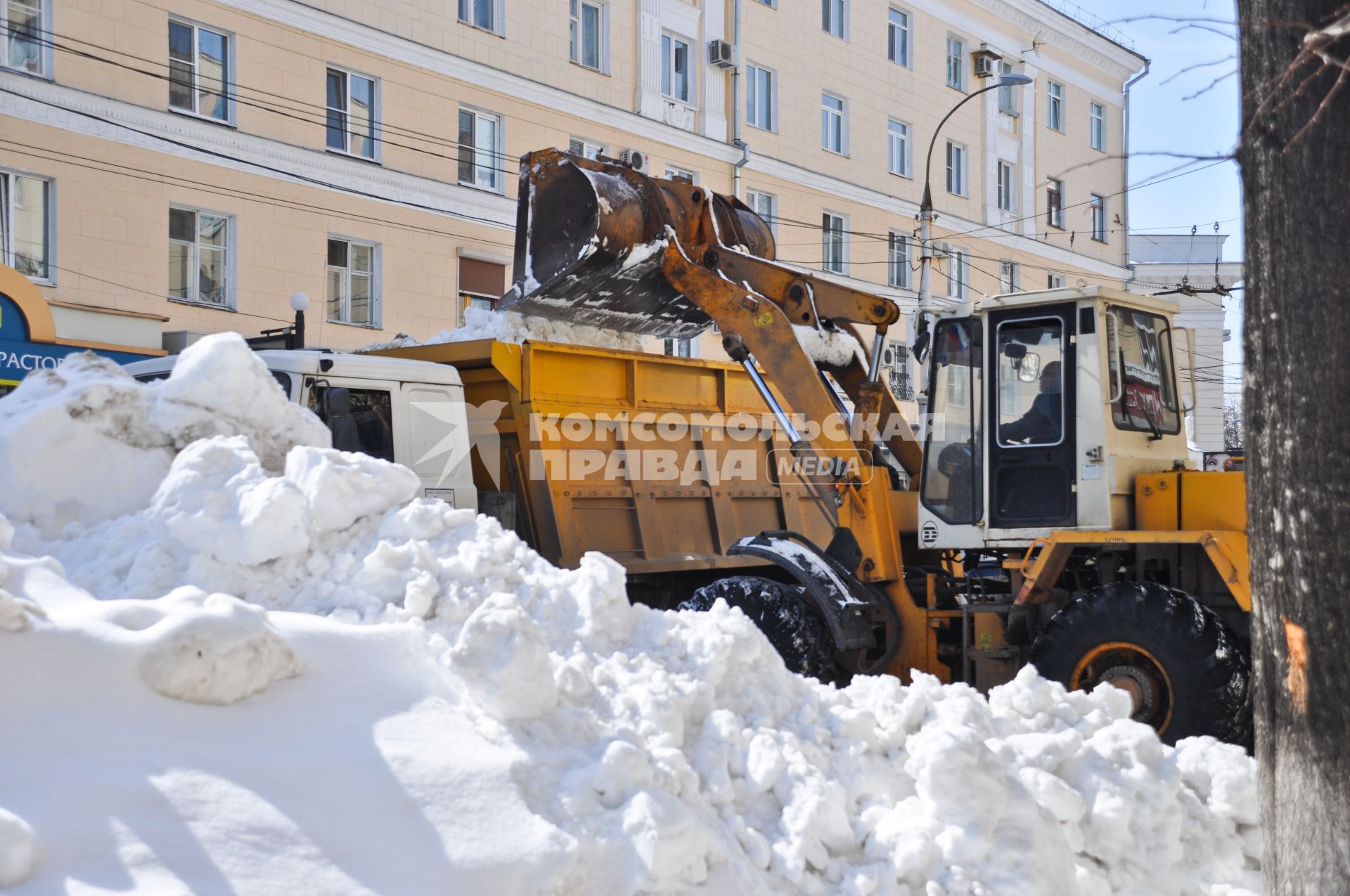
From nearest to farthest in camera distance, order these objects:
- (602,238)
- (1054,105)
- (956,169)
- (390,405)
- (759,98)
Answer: (602,238) → (390,405) → (759,98) → (956,169) → (1054,105)

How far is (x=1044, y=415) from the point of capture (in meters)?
7.52

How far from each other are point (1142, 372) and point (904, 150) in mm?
23192

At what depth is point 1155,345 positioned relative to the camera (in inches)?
301

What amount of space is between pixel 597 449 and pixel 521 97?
12390 mm

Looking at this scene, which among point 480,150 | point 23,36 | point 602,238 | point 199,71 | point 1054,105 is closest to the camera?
point 602,238

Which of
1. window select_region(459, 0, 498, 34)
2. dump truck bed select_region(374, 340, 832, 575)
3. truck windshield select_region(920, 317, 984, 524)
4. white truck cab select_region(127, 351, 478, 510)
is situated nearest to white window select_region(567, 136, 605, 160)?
window select_region(459, 0, 498, 34)

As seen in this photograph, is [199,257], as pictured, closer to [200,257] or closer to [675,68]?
[200,257]

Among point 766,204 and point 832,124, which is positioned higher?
point 832,124

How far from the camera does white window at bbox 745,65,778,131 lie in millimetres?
25469

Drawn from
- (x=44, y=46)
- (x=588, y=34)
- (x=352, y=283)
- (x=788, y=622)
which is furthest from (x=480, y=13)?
(x=788, y=622)

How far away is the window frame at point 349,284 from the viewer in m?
18.4

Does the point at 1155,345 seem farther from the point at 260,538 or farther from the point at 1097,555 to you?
the point at 260,538

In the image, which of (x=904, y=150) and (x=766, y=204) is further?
(x=904, y=150)

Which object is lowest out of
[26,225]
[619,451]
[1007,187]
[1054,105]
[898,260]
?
[619,451]
